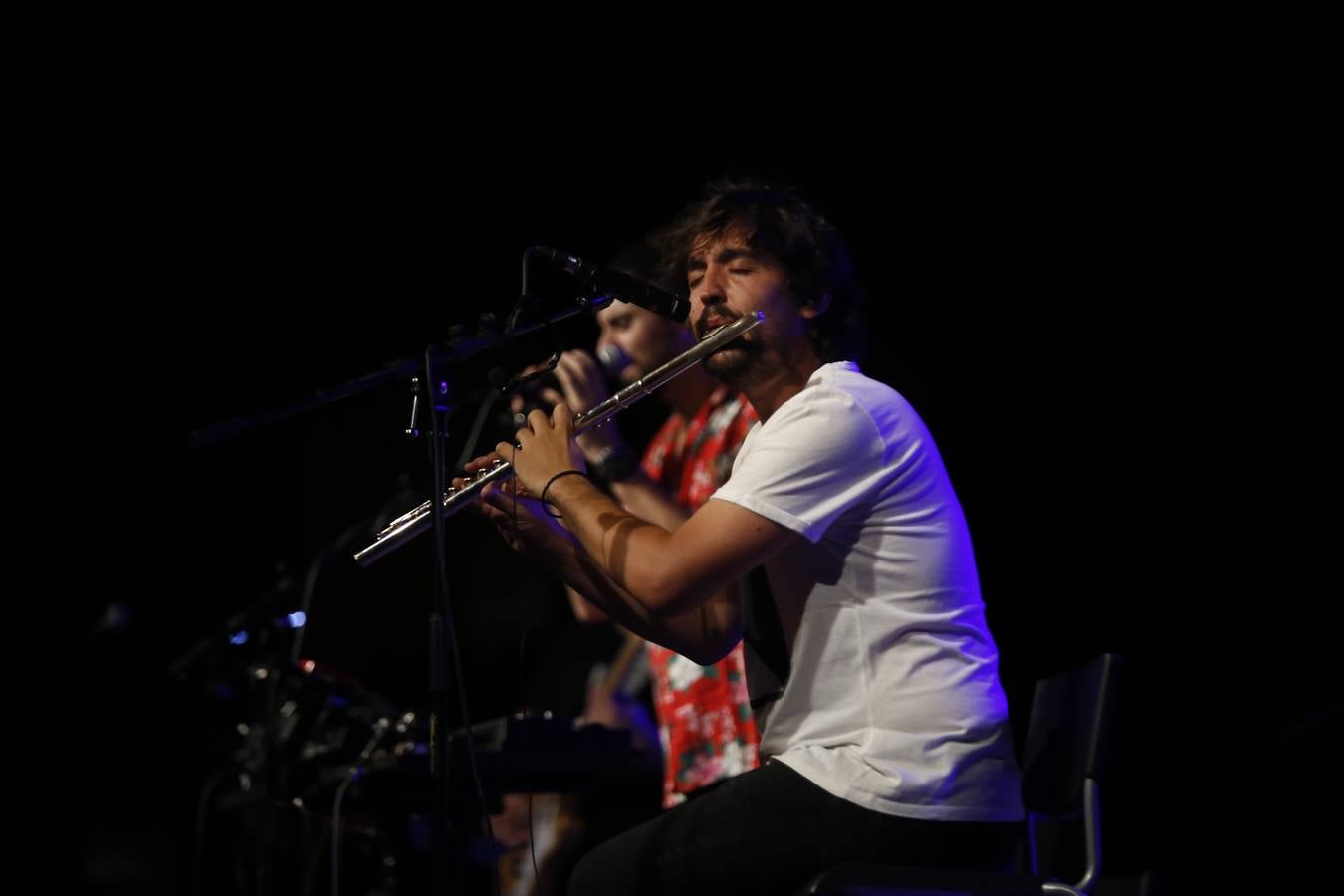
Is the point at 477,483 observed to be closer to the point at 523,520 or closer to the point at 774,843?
the point at 523,520

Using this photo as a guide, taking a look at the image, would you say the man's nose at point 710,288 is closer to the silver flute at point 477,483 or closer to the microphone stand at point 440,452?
the silver flute at point 477,483

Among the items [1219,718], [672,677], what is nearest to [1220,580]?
[1219,718]

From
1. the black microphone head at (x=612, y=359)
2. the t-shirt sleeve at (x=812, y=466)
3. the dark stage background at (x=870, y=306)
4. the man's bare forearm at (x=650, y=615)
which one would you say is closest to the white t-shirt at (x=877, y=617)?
the t-shirt sleeve at (x=812, y=466)

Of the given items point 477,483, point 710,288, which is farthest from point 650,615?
point 710,288

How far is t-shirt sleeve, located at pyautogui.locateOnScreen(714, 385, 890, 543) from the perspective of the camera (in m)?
1.73

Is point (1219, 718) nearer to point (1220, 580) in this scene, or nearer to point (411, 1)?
point (1220, 580)

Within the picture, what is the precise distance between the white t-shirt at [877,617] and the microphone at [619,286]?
0.22 m

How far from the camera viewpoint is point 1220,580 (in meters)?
3.18

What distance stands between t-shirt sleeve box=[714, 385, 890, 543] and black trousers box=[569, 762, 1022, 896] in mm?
350

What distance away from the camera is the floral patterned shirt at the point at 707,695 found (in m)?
2.68

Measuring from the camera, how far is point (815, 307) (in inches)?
85.0

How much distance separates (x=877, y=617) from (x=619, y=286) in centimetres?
60

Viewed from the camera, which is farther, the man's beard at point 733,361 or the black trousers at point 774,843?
the man's beard at point 733,361

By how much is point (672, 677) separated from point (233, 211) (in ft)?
8.93
